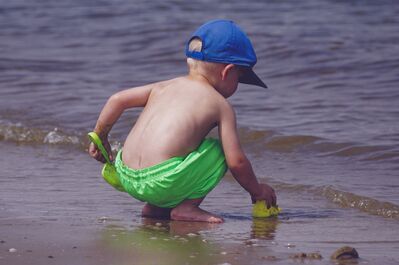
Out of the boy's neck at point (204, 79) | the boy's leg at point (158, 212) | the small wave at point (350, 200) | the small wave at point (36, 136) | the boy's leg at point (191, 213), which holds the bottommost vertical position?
the small wave at point (36, 136)

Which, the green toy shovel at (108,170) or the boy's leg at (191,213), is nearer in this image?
the boy's leg at (191,213)

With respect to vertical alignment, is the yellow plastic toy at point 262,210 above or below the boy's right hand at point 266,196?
below

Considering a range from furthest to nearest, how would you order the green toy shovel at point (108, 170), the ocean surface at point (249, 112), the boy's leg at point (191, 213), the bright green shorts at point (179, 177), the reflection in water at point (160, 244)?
the green toy shovel at point (108, 170)
the ocean surface at point (249, 112)
the boy's leg at point (191, 213)
the bright green shorts at point (179, 177)
the reflection in water at point (160, 244)

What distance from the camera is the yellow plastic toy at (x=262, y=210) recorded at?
5086 mm

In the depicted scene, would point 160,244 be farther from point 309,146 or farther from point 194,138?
point 309,146

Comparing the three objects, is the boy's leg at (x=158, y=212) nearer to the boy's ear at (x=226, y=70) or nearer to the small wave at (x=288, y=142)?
the boy's ear at (x=226, y=70)

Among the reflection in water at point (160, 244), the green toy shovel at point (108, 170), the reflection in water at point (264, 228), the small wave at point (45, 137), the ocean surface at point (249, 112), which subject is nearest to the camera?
the reflection in water at point (160, 244)

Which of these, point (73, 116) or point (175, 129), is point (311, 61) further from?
point (175, 129)

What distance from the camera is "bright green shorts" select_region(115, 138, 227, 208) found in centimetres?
484

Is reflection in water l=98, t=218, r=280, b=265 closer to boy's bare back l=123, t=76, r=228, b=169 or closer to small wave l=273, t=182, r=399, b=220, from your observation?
boy's bare back l=123, t=76, r=228, b=169

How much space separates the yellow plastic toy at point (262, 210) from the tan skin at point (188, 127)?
3 centimetres

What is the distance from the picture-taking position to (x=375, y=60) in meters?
10.5

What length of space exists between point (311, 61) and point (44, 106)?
113 inches

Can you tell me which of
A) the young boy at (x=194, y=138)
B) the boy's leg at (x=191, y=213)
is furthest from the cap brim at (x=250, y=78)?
the boy's leg at (x=191, y=213)
